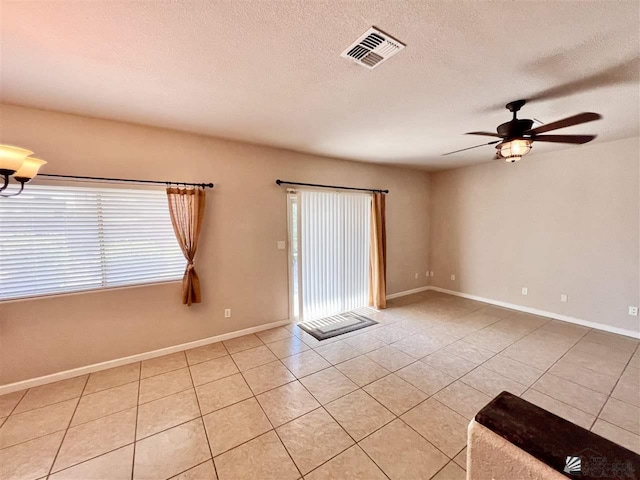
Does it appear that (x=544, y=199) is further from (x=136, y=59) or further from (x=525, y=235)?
(x=136, y=59)

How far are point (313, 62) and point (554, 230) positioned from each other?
4440 millimetres

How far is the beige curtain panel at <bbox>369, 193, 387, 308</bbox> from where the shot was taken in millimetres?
4598

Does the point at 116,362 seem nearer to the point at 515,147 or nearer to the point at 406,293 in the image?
the point at 515,147

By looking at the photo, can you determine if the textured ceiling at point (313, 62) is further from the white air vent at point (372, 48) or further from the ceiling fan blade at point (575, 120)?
the ceiling fan blade at point (575, 120)

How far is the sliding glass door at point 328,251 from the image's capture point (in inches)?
154

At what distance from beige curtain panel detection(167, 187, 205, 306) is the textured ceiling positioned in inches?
29.9

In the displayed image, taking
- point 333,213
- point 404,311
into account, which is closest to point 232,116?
point 333,213

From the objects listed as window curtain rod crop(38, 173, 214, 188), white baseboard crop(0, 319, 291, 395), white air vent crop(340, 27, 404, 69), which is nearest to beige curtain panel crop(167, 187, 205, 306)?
window curtain rod crop(38, 173, 214, 188)

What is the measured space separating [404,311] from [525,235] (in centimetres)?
236

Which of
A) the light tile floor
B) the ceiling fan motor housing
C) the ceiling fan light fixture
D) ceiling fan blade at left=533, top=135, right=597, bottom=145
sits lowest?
the light tile floor

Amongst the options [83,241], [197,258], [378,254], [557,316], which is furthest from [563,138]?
[83,241]

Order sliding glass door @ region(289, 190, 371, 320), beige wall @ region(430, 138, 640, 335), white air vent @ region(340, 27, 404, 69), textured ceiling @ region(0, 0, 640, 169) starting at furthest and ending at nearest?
sliding glass door @ region(289, 190, 371, 320) → beige wall @ region(430, 138, 640, 335) → white air vent @ region(340, 27, 404, 69) → textured ceiling @ region(0, 0, 640, 169)

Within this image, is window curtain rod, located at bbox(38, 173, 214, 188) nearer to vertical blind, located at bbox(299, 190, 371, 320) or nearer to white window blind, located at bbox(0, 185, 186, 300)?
white window blind, located at bbox(0, 185, 186, 300)

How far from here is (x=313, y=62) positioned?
1.73 m
